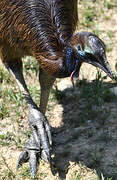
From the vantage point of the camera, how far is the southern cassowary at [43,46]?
10.4 feet

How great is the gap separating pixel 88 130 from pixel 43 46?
51.2 inches

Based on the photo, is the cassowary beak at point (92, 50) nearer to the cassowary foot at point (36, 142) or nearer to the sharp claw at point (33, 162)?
the cassowary foot at point (36, 142)

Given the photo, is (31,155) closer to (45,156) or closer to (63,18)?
(45,156)

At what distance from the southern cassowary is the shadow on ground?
0.77 feet

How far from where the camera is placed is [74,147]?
171 inches

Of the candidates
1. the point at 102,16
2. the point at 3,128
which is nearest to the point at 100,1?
the point at 102,16

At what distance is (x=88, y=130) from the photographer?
4551mm

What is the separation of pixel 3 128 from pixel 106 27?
8.37 feet

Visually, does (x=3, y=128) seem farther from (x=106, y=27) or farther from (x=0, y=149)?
(x=106, y=27)

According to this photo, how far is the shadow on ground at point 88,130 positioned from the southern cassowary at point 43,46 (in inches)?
9.2

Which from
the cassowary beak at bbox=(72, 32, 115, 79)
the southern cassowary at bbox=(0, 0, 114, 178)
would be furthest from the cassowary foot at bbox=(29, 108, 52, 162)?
the cassowary beak at bbox=(72, 32, 115, 79)

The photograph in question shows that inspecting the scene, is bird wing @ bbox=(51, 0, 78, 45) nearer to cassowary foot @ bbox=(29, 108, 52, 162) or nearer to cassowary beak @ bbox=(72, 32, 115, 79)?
cassowary beak @ bbox=(72, 32, 115, 79)

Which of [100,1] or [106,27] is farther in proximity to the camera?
[100,1]

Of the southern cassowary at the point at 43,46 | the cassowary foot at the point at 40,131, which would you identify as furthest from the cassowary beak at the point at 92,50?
the cassowary foot at the point at 40,131
